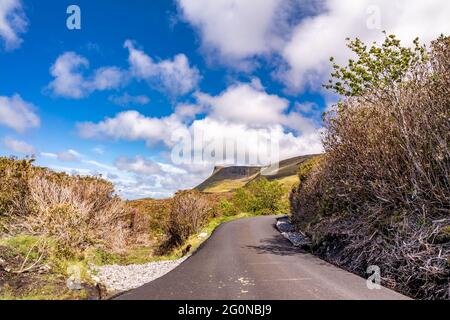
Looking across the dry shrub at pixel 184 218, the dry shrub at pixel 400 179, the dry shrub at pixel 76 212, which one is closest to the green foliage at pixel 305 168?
the dry shrub at pixel 184 218

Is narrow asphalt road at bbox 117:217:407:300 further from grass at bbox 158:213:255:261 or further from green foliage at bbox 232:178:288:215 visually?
green foliage at bbox 232:178:288:215

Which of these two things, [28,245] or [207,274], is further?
[28,245]

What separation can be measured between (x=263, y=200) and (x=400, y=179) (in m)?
42.4

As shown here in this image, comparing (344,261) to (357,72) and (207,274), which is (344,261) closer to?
(207,274)

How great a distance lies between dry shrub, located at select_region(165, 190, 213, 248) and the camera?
3138 centimetres

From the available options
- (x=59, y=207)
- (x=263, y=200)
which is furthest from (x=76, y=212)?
(x=263, y=200)

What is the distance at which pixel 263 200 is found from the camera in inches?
2116

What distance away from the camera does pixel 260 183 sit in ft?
182

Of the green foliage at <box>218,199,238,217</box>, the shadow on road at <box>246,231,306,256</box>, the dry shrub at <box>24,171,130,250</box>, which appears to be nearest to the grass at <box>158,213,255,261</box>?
the dry shrub at <box>24,171,130,250</box>

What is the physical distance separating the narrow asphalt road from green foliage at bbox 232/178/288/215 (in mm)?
37172

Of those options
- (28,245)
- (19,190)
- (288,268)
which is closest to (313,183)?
(288,268)

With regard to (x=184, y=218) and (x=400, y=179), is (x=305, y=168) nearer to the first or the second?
(x=184, y=218)

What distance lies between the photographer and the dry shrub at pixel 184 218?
3138 centimetres
